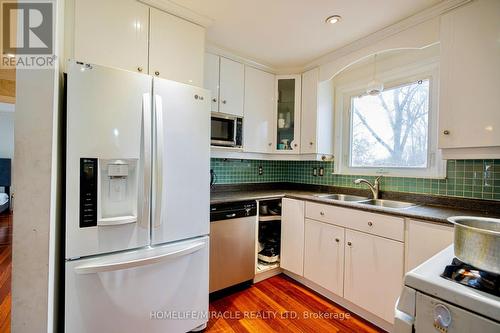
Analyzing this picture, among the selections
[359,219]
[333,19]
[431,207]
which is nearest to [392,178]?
[431,207]

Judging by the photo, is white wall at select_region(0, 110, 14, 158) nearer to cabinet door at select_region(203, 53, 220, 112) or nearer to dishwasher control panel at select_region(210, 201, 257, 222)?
cabinet door at select_region(203, 53, 220, 112)

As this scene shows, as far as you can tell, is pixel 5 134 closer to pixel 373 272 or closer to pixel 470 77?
pixel 373 272

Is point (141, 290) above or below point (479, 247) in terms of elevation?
below

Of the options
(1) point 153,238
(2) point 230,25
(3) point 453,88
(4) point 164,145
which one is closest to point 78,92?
(4) point 164,145

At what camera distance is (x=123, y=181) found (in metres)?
1.24

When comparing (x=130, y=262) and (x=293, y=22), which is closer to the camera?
(x=130, y=262)

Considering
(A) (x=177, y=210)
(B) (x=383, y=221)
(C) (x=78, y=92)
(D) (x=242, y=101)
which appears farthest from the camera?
(D) (x=242, y=101)

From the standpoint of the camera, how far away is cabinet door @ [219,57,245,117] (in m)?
2.19

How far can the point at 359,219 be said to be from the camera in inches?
66.6

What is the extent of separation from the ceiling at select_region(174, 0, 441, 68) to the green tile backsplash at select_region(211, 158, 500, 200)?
116cm

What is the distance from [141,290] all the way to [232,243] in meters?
0.81

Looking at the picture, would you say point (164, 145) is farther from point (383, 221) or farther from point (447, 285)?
point (383, 221)

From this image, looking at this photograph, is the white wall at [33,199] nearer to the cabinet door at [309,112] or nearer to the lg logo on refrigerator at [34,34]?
the lg logo on refrigerator at [34,34]

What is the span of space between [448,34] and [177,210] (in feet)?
6.82
